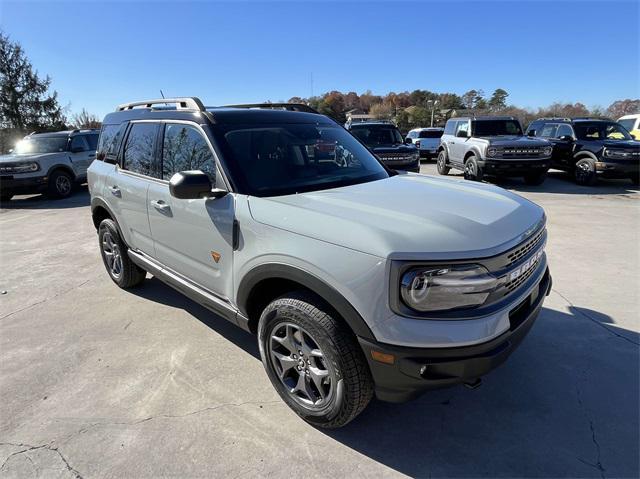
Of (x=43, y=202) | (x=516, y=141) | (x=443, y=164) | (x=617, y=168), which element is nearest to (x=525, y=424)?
(x=516, y=141)

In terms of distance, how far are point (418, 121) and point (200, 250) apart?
185 ft

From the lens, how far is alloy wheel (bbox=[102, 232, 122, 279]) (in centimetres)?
445

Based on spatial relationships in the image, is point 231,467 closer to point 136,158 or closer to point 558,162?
point 136,158

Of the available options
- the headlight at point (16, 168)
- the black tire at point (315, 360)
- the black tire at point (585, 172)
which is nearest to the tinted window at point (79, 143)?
the headlight at point (16, 168)

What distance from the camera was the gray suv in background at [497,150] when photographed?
10.5m

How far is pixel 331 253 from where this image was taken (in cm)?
203

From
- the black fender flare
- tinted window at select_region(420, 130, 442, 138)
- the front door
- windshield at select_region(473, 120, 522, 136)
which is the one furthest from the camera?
tinted window at select_region(420, 130, 442, 138)

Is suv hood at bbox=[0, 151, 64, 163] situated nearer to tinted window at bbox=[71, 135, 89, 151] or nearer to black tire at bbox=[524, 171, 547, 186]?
tinted window at bbox=[71, 135, 89, 151]

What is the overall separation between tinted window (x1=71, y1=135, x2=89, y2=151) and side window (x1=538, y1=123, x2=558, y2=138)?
1493 centimetres

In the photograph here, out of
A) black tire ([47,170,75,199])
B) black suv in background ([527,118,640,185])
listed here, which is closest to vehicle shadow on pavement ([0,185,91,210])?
black tire ([47,170,75,199])

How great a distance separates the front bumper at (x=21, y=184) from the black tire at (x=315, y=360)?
37.9 ft

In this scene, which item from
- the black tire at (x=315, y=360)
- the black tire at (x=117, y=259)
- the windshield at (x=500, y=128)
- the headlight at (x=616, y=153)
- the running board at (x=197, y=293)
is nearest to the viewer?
the black tire at (x=315, y=360)

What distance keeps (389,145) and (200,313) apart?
880 cm

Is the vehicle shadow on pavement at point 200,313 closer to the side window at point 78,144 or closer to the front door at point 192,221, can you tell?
the front door at point 192,221
